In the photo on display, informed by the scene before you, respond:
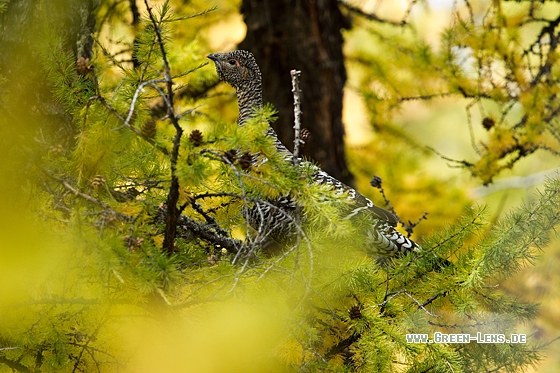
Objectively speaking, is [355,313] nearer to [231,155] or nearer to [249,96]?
[231,155]


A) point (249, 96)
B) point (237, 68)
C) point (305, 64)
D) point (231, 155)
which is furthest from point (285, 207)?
point (305, 64)

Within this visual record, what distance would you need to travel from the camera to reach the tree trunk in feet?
16.7

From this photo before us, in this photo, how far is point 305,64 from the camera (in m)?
5.15

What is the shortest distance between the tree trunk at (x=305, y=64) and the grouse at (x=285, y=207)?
5.66 feet

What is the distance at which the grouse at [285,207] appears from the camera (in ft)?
9.11

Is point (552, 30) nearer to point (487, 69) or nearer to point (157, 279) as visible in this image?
point (487, 69)

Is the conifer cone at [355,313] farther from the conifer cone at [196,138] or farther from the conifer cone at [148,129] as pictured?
the conifer cone at [148,129]

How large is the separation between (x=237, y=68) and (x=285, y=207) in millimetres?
848

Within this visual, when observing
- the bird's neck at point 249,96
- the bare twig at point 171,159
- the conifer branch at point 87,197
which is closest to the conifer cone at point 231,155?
the bare twig at point 171,159

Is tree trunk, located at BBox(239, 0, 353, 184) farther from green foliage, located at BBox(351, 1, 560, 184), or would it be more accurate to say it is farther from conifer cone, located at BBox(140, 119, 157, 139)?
conifer cone, located at BBox(140, 119, 157, 139)

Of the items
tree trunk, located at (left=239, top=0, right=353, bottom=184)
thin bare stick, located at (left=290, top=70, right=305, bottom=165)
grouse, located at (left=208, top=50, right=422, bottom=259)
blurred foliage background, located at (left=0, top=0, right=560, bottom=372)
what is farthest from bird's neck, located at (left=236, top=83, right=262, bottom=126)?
tree trunk, located at (left=239, top=0, right=353, bottom=184)

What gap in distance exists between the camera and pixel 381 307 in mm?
2320

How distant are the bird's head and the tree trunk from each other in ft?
5.66

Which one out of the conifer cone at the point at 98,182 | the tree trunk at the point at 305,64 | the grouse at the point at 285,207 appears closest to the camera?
the conifer cone at the point at 98,182
